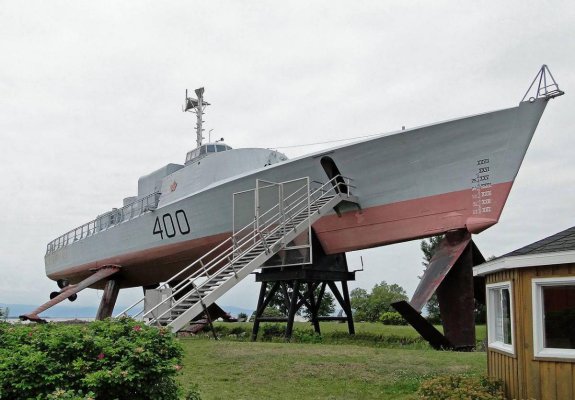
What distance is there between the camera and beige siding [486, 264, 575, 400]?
6.09 meters

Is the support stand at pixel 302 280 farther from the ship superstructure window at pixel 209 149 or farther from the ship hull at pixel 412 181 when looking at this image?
the ship superstructure window at pixel 209 149

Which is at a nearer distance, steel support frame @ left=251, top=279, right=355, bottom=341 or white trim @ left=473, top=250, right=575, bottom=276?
white trim @ left=473, top=250, right=575, bottom=276

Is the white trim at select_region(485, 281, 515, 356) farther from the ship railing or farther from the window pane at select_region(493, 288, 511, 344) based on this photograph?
the ship railing

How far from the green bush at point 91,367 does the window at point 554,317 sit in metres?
4.01

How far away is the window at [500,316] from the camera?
7.09m

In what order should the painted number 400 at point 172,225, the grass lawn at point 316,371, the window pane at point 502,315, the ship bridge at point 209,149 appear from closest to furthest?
the window pane at point 502,315 → the grass lawn at point 316,371 → the painted number 400 at point 172,225 → the ship bridge at point 209,149

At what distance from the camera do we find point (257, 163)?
22922mm

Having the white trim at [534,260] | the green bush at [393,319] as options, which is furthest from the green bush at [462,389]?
the green bush at [393,319]

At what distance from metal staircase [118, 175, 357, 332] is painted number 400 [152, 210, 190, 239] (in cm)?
421

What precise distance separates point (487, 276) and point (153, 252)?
18.1 meters

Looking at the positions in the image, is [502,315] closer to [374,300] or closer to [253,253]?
[253,253]

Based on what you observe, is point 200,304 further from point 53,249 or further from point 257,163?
point 53,249

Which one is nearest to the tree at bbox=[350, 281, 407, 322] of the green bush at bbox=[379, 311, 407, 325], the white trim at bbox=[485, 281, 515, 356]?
the green bush at bbox=[379, 311, 407, 325]

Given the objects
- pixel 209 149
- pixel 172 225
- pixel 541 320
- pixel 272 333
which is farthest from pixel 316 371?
pixel 209 149
